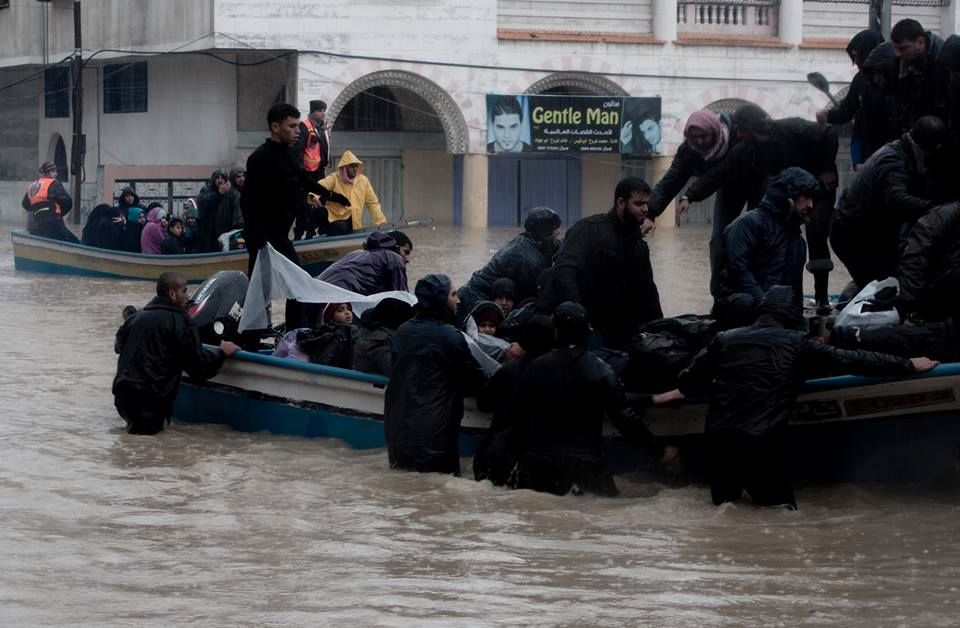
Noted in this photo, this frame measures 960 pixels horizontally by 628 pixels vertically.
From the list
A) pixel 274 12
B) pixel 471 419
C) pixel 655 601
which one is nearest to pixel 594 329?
pixel 471 419

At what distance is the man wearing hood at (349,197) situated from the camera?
18.2 m

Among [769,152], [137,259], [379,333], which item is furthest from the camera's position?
[137,259]

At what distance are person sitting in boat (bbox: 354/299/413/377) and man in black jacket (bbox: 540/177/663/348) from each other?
96 centimetres

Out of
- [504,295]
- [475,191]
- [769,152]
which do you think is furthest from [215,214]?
[475,191]

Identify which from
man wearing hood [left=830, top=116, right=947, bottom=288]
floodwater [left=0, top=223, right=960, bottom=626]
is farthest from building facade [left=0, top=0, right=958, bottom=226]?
man wearing hood [left=830, top=116, right=947, bottom=288]

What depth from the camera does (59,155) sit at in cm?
3803

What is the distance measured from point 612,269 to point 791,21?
2537 centimetres

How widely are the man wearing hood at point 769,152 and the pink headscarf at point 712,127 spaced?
85 millimetres

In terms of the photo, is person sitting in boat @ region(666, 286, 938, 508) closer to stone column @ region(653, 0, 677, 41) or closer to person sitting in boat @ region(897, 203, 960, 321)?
person sitting in boat @ region(897, 203, 960, 321)

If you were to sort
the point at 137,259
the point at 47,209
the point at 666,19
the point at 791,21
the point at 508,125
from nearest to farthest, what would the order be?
the point at 137,259 < the point at 47,209 < the point at 508,125 < the point at 666,19 < the point at 791,21

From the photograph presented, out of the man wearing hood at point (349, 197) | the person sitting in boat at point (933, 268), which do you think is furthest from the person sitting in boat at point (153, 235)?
the person sitting in boat at point (933, 268)

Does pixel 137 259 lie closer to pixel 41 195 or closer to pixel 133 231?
pixel 133 231

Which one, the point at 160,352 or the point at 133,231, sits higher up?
the point at 133,231

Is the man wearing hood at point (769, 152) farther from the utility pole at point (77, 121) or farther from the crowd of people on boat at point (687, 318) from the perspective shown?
the utility pole at point (77, 121)
